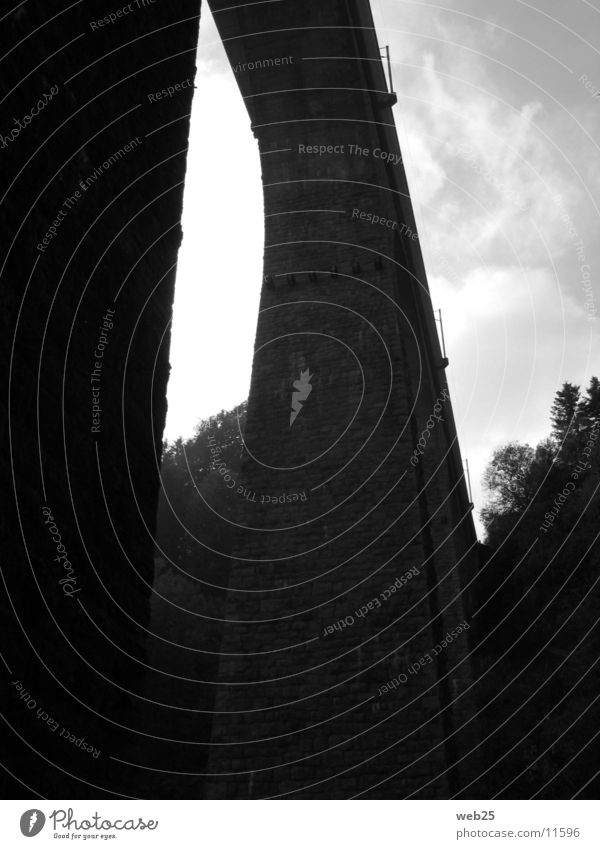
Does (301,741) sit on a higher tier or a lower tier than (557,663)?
lower

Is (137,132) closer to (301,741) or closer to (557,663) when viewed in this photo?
(301,741)

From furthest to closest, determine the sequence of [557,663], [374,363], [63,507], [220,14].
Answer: [557,663] → [220,14] → [374,363] → [63,507]

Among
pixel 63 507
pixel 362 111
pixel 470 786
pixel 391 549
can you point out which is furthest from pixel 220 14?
pixel 470 786

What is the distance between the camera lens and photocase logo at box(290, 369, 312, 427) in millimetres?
8508

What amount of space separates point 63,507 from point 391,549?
15.8ft

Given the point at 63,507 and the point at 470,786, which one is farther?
the point at 470,786

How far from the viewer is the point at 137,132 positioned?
13.4 feet
